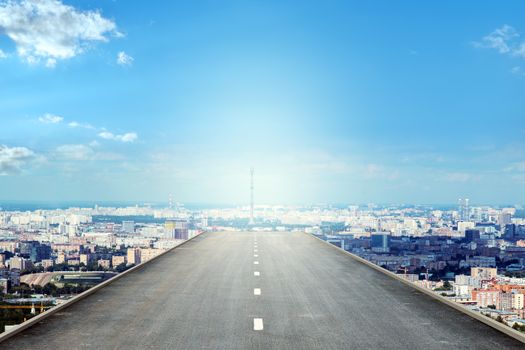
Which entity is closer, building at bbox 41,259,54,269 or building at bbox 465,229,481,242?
building at bbox 41,259,54,269

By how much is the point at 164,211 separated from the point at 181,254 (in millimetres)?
111611

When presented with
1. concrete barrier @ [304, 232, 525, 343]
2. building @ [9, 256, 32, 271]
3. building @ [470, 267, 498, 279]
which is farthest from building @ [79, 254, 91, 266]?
concrete barrier @ [304, 232, 525, 343]

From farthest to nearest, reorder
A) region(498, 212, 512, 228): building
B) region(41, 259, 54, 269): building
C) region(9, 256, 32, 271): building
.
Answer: region(498, 212, 512, 228): building → region(9, 256, 32, 271): building → region(41, 259, 54, 269): building

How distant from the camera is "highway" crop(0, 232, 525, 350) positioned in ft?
32.3

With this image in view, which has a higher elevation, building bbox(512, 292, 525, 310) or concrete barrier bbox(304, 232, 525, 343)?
concrete barrier bbox(304, 232, 525, 343)

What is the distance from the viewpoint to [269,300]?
14336 millimetres

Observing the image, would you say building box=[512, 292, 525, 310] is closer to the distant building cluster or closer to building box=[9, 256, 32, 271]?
the distant building cluster

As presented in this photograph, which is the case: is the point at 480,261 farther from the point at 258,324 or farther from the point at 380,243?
the point at 258,324

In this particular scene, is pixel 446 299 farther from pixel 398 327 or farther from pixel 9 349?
pixel 9 349

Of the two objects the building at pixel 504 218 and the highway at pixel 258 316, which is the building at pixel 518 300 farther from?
the building at pixel 504 218

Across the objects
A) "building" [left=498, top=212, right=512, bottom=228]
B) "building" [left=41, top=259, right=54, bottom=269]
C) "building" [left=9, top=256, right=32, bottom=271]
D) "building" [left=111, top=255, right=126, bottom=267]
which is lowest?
"building" [left=9, top=256, right=32, bottom=271]

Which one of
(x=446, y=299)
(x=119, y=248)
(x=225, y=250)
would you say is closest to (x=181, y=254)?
(x=225, y=250)

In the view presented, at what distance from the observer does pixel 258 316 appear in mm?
12141

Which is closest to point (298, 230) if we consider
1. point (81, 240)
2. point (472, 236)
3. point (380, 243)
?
point (380, 243)
